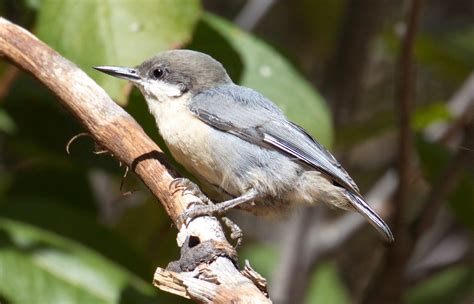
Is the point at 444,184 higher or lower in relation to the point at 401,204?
higher

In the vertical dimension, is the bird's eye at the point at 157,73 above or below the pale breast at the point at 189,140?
above

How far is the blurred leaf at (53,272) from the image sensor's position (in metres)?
3.22

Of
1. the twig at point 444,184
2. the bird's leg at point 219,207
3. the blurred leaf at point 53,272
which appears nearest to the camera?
the bird's leg at point 219,207

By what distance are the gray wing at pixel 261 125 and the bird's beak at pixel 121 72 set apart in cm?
23

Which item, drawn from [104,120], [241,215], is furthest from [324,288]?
[104,120]

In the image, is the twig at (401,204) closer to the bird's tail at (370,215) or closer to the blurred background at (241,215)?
the blurred background at (241,215)

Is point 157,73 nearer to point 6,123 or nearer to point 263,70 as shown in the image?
point 263,70

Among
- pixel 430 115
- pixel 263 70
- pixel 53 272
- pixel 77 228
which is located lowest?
pixel 53 272

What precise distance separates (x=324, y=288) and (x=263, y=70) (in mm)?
1634

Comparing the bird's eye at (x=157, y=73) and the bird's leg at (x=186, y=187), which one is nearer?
the bird's leg at (x=186, y=187)

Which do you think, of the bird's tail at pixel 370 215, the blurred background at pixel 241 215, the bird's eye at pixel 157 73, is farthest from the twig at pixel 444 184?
the bird's eye at pixel 157 73

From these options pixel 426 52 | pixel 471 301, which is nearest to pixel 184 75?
pixel 426 52

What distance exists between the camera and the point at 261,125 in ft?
10.6

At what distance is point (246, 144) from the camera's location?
3.20 meters
